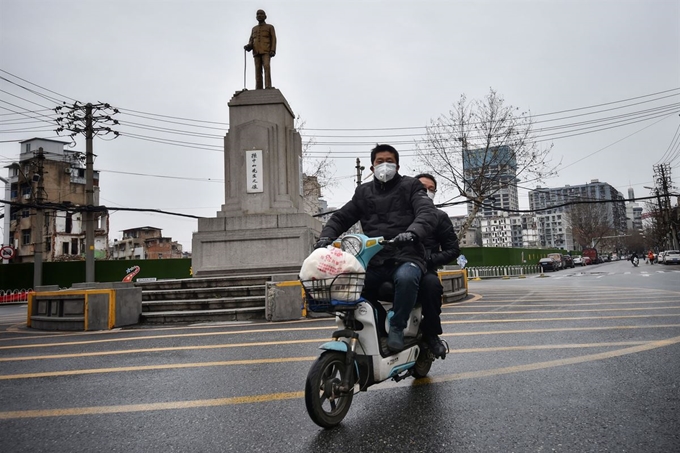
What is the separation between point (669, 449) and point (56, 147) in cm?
7049

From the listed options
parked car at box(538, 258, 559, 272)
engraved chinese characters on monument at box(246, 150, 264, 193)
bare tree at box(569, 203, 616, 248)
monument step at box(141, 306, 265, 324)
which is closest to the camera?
monument step at box(141, 306, 265, 324)

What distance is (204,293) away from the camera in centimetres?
961

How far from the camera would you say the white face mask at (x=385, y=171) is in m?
3.69

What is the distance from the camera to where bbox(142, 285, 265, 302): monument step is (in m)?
9.43

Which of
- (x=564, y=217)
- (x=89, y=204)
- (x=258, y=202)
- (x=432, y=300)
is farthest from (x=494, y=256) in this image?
(x=564, y=217)

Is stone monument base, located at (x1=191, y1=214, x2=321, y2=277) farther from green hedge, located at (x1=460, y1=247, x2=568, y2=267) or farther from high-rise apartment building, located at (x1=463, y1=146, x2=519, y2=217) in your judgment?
green hedge, located at (x1=460, y1=247, x2=568, y2=267)

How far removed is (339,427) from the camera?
287 cm

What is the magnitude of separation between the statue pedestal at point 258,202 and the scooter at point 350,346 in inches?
329

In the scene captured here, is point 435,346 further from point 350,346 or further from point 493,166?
point 493,166

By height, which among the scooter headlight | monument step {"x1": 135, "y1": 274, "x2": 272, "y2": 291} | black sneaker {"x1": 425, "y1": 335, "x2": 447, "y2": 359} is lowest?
black sneaker {"x1": 425, "y1": 335, "x2": 447, "y2": 359}

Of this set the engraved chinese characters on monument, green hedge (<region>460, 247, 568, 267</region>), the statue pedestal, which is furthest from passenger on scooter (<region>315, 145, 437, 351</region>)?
green hedge (<region>460, 247, 568, 267</region>)

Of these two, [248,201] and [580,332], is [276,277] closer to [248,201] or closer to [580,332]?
[248,201]

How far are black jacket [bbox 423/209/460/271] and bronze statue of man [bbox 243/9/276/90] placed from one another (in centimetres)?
1067

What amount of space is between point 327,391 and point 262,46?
12555mm
